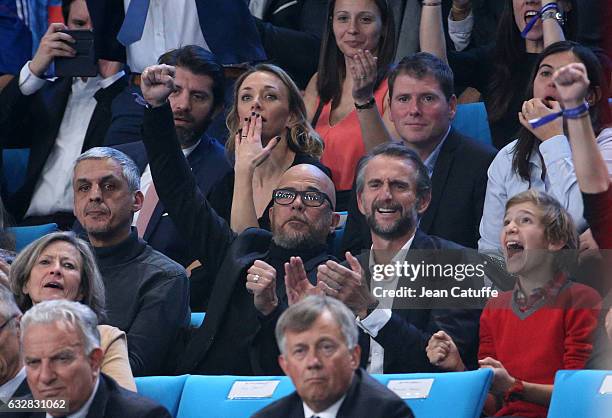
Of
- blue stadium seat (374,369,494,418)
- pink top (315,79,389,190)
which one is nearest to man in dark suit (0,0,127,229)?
pink top (315,79,389,190)

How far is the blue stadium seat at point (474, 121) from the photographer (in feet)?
17.5

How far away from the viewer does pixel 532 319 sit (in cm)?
392

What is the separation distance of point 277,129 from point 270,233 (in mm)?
647

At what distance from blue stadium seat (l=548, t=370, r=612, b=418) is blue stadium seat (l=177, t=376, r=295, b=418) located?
0.73 metres

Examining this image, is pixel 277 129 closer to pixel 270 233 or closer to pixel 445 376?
pixel 270 233

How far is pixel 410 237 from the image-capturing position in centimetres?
435

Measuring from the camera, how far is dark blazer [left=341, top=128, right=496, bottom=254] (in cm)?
469

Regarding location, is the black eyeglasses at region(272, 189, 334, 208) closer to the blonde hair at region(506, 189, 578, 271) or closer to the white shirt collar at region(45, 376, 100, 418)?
the blonde hair at region(506, 189, 578, 271)

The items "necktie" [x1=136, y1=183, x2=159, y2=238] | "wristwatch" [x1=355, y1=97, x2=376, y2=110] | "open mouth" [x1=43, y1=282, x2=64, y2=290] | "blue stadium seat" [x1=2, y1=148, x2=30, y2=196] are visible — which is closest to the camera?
"open mouth" [x1=43, y1=282, x2=64, y2=290]

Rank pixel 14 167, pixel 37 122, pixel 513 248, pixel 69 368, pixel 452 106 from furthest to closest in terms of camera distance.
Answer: pixel 14 167 < pixel 37 122 < pixel 452 106 < pixel 513 248 < pixel 69 368

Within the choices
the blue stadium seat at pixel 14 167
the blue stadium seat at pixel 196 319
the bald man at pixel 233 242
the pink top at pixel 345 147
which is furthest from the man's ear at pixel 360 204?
the blue stadium seat at pixel 14 167

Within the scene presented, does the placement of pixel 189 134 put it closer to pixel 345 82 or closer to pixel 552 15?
pixel 345 82

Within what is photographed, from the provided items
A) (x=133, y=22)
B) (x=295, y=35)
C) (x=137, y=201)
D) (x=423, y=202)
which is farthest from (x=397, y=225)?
(x=133, y=22)

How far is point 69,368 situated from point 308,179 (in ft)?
4.62
